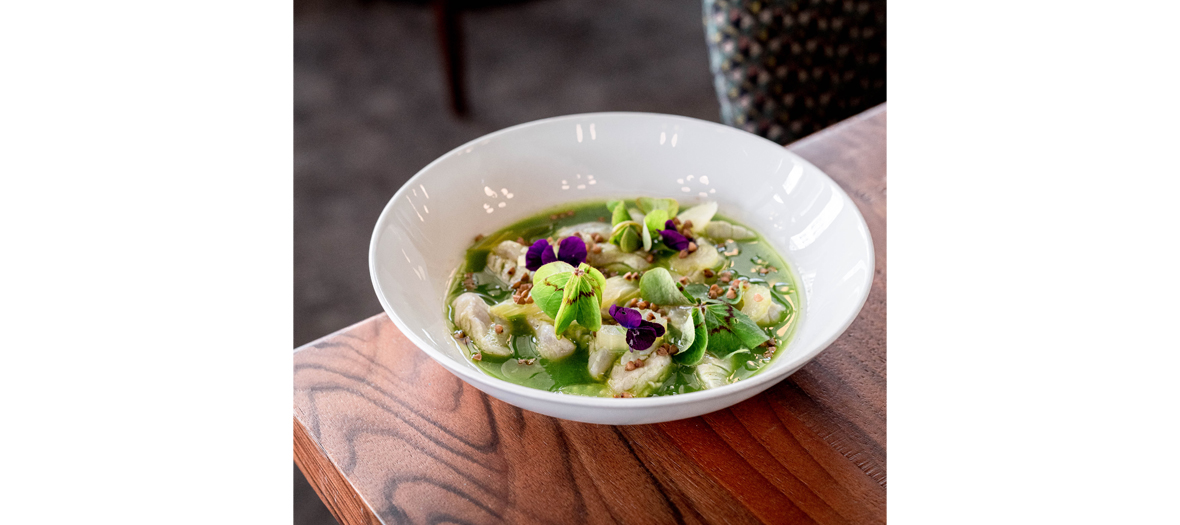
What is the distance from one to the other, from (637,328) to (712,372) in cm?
8

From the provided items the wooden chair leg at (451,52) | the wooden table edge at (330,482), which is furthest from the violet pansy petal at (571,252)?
the wooden chair leg at (451,52)

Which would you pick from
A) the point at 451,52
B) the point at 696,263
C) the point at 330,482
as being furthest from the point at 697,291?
the point at 451,52

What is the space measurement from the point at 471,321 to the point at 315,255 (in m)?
1.70

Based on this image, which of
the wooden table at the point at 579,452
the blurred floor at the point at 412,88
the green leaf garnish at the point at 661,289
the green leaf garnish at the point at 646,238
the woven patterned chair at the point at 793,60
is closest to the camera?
the wooden table at the point at 579,452

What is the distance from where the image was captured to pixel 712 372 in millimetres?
792

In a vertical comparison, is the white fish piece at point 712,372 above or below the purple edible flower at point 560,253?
→ below

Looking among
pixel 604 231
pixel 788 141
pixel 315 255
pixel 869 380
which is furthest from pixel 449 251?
pixel 315 255

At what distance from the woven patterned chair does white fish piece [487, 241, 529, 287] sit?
0.85m

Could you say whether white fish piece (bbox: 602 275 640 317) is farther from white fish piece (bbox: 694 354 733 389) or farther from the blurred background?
the blurred background

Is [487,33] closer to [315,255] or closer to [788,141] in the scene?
[315,255]

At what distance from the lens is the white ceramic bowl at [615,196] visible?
0.82m

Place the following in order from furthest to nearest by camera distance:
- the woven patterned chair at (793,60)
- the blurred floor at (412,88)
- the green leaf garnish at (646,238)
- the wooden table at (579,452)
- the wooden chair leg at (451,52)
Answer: the wooden chair leg at (451,52)
the blurred floor at (412,88)
the woven patterned chair at (793,60)
the green leaf garnish at (646,238)
the wooden table at (579,452)

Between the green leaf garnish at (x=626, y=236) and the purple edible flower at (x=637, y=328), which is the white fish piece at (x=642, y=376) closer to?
the purple edible flower at (x=637, y=328)

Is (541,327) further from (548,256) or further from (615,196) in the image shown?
(615,196)
